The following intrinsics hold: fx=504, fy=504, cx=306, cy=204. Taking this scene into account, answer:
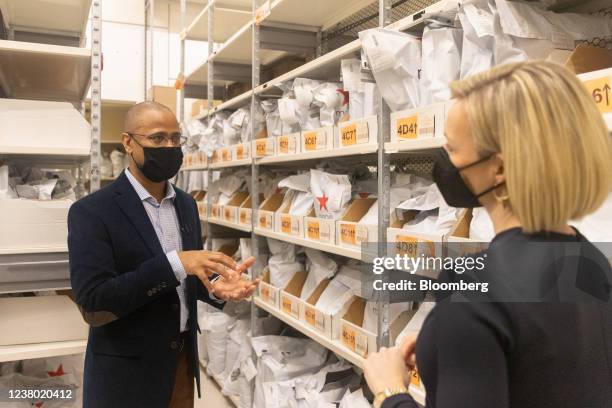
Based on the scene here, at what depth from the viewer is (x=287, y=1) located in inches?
101

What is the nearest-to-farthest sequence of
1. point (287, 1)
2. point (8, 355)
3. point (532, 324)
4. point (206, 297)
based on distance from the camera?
1. point (532, 324)
2. point (8, 355)
3. point (206, 297)
4. point (287, 1)

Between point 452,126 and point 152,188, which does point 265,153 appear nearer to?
point 152,188

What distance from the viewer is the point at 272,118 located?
284 centimetres

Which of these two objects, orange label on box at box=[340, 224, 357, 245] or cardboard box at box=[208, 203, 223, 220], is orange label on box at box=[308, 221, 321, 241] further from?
cardboard box at box=[208, 203, 223, 220]

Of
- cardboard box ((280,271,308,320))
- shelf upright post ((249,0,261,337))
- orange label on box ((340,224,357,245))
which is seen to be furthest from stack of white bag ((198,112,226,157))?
orange label on box ((340,224,357,245))

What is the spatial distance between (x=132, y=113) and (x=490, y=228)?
51.7 inches

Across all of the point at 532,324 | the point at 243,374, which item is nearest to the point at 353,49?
the point at 532,324

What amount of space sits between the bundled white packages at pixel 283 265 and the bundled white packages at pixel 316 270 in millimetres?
116

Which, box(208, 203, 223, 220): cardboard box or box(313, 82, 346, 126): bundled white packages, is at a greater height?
box(313, 82, 346, 126): bundled white packages

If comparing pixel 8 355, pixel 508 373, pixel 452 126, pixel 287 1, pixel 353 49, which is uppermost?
pixel 287 1

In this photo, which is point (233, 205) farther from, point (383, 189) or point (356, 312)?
point (383, 189)

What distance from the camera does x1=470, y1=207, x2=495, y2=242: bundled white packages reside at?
1.31 m

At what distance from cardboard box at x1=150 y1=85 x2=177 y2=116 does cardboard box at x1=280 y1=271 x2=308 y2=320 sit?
2.98 m

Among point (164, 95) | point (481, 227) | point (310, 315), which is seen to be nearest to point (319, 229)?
point (310, 315)
